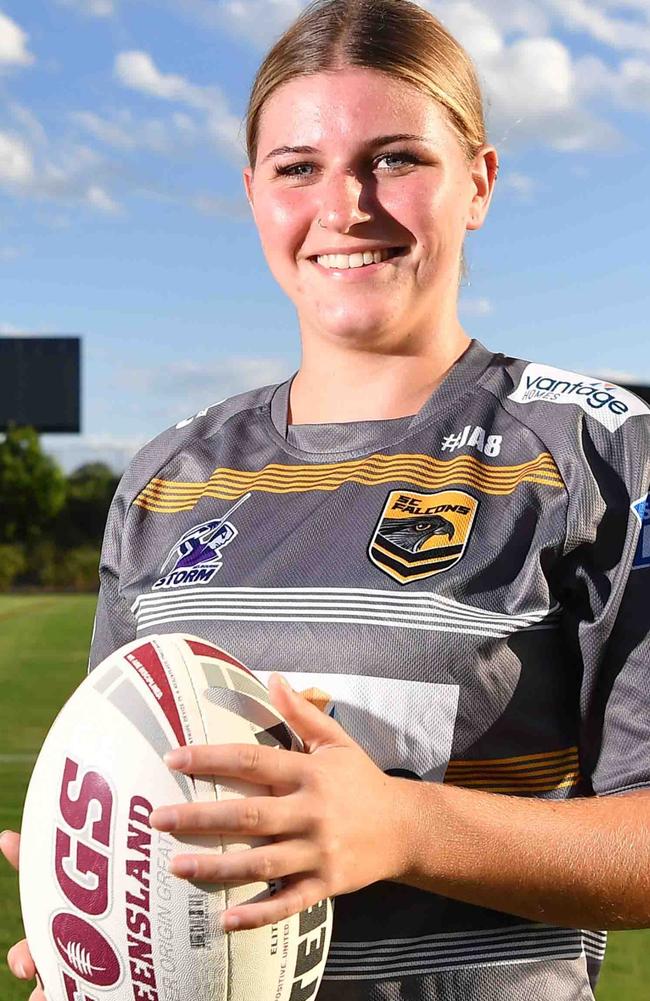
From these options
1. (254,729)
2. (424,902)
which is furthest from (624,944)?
(254,729)

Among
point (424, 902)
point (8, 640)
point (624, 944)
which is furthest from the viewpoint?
point (8, 640)

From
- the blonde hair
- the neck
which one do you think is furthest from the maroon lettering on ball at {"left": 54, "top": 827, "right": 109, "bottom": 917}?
the blonde hair

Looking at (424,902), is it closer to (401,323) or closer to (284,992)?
(284,992)

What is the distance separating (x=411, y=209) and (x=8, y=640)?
1480cm

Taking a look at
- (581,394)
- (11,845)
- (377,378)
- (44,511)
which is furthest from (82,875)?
(44,511)

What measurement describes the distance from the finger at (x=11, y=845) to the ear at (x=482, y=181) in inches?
46.3

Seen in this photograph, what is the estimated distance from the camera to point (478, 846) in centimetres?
148

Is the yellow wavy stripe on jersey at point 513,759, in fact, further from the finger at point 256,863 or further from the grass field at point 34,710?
the grass field at point 34,710

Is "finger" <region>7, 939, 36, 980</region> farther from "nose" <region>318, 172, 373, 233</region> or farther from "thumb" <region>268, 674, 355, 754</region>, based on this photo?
"nose" <region>318, 172, 373, 233</region>

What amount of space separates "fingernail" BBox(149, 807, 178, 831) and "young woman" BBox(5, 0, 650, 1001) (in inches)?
8.1

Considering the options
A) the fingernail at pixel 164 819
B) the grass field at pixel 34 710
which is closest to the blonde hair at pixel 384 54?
the fingernail at pixel 164 819

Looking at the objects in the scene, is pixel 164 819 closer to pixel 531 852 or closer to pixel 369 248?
pixel 531 852

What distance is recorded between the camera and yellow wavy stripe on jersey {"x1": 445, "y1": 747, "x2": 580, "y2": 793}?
5.65 ft

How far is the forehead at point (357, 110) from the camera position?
1.81 metres
